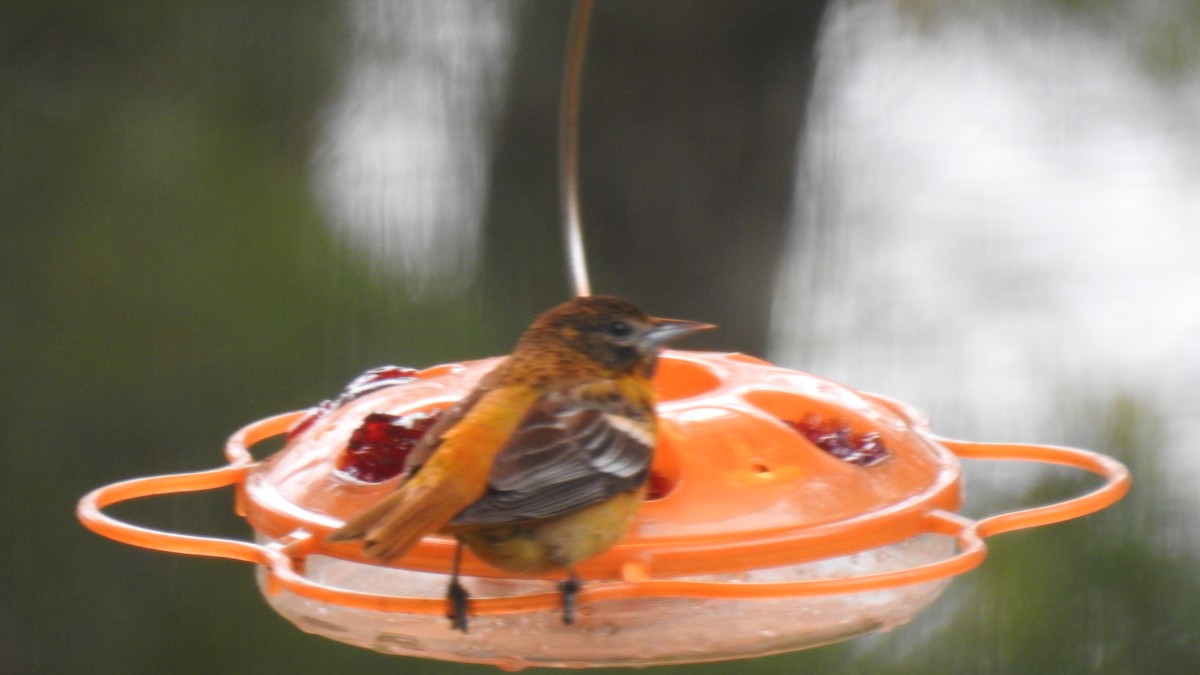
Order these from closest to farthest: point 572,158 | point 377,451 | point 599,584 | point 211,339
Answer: point 599,584 → point 377,451 → point 572,158 → point 211,339

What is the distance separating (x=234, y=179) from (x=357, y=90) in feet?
2.78

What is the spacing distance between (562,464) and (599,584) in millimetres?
169

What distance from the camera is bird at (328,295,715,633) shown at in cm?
186

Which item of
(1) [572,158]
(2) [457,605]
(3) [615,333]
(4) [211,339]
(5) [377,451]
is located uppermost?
(1) [572,158]

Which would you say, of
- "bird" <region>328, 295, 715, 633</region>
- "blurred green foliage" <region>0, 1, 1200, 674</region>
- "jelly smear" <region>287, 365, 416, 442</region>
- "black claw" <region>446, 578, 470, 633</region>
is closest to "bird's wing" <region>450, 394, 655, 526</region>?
"bird" <region>328, 295, 715, 633</region>

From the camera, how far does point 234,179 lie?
4.34m

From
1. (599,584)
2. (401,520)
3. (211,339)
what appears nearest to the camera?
(401,520)

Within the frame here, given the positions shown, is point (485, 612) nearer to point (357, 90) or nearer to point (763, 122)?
point (763, 122)

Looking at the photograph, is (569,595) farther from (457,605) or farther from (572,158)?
(572,158)

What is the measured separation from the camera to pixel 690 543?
6.34 feet

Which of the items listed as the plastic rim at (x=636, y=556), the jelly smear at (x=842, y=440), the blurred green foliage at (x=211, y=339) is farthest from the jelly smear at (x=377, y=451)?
the blurred green foliage at (x=211, y=339)

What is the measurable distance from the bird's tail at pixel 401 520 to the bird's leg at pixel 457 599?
10 centimetres

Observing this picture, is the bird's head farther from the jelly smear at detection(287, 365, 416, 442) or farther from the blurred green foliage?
the blurred green foliage

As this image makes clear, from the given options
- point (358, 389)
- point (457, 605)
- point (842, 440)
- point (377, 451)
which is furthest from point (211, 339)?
point (457, 605)
